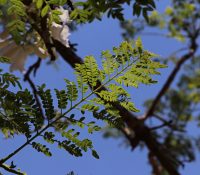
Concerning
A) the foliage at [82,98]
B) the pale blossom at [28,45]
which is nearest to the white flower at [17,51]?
the pale blossom at [28,45]

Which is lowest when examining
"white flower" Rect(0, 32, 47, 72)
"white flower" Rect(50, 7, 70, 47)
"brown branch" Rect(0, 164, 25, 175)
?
"white flower" Rect(0, 32, 47, 72)

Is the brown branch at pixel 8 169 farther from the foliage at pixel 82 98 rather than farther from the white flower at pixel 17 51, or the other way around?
the white flower at pixel 17 51

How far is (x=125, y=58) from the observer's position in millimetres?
987

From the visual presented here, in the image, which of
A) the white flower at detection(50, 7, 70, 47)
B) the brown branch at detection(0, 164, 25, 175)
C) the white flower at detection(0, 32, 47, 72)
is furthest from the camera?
the white flower at detection(0, 32, 47, 72)

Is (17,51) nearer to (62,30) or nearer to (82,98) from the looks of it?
(62,30)

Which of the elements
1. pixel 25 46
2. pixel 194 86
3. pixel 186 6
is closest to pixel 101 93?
pixel 25 46

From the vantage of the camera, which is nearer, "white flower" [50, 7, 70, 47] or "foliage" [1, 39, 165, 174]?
"foliage" [1, 39, 165, 174]

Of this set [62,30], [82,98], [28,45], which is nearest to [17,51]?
[28,45]

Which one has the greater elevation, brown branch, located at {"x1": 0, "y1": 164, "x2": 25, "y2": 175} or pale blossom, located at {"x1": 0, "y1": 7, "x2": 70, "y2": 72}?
brown branch, located at {"x1": 0, "y1": 164, "x2": 25, "y2": 175}

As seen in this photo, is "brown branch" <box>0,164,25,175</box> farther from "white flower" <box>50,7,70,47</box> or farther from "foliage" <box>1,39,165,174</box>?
"white flower" <box>50,7,70,47</box>

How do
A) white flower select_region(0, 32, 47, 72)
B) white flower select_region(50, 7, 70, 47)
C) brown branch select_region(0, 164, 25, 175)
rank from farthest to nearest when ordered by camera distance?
white flower select_region(0, 32, 47, 72) < white flower select_region(50, 7, 70, 47) < brown branch select_region(0, 164, 25, 175)

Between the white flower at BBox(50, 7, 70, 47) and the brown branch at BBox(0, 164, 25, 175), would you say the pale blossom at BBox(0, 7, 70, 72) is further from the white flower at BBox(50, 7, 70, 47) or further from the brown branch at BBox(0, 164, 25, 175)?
the brown branch at BBox(0, 164, 25, 175)

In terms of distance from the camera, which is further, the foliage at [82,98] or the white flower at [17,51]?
the white flower at [17,51]

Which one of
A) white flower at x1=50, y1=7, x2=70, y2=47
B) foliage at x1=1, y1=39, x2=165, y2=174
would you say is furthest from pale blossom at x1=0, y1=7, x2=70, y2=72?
foliage at x1=1, y1=39, x2=165, y2=174
